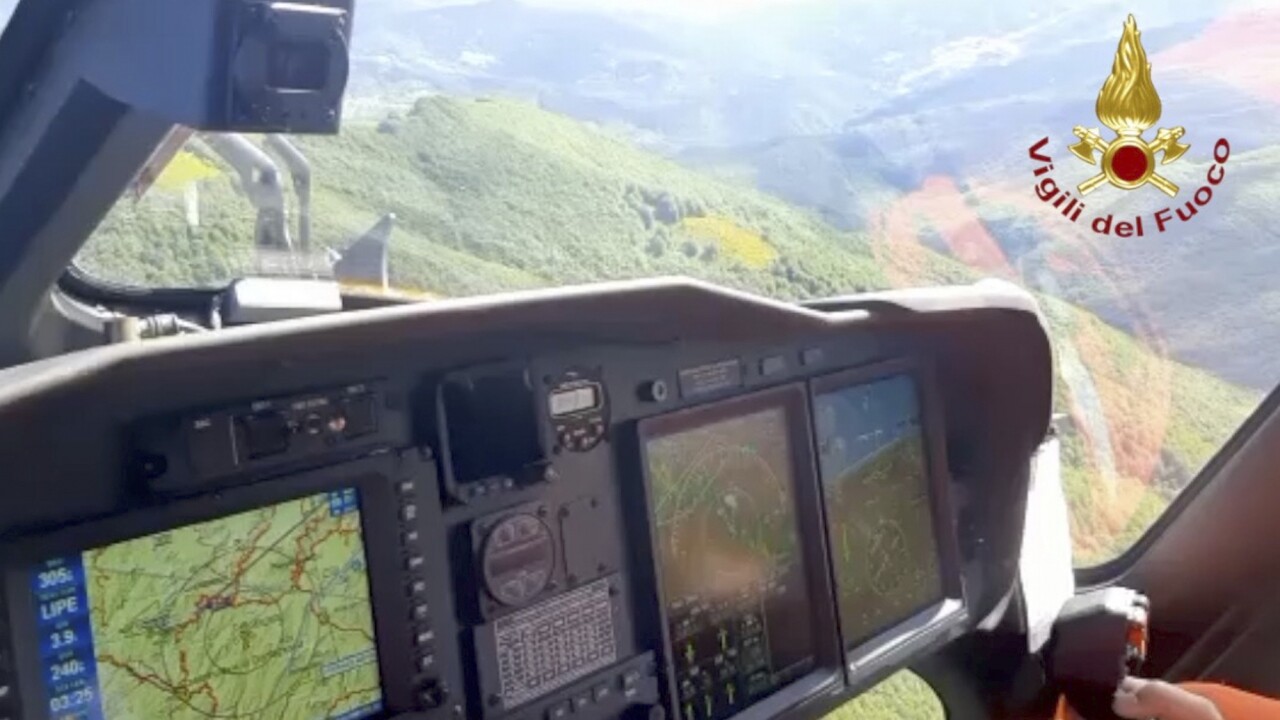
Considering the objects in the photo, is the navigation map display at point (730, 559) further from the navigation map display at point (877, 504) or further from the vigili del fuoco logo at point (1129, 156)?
the vigili del fuoco logo at point (1129, 156)

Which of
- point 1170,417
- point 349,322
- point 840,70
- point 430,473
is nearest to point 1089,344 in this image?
point 1170,417

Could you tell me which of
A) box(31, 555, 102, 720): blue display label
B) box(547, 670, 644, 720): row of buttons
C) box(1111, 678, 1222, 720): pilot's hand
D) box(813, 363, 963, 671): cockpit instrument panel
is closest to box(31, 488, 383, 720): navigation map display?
box(31, 555, 102, 720): blue display label

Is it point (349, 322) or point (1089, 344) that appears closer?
point (349, 322)

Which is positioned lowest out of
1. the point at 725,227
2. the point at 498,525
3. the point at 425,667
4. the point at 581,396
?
the point at 425,667

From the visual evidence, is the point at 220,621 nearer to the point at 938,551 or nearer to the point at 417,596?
the point at 417,596

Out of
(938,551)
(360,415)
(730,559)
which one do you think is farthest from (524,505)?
(938,551)

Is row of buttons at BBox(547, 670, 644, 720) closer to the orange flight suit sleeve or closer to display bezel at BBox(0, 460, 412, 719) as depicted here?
display bezel at BBox(0, 460, 412, 719)

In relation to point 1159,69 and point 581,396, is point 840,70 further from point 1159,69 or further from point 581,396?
point 581,396
